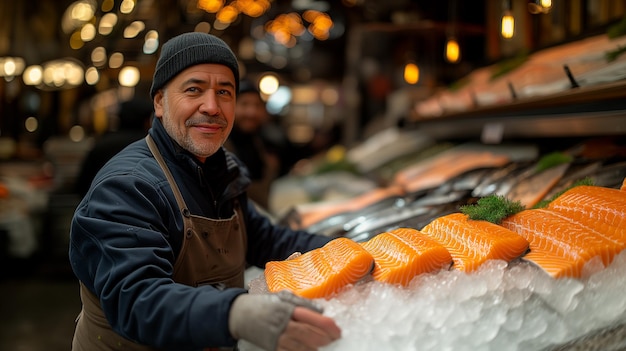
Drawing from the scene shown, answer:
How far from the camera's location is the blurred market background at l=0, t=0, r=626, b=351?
11.4 ft

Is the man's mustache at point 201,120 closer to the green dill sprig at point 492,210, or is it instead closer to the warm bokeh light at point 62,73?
the green dill sprig at point 492,210

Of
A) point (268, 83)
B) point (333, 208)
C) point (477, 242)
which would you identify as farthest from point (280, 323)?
point (268, 83)

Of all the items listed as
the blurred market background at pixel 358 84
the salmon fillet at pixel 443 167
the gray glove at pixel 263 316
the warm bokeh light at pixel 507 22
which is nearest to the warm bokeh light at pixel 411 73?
the blurred market background at pixel 358 84

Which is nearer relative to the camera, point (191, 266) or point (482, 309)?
point (482, 309)

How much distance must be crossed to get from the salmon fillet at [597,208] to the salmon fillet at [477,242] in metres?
0.28

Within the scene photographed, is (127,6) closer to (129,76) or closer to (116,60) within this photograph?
(129,76)

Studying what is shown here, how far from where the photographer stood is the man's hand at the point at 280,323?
4.67 feet

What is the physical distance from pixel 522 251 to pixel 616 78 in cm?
129

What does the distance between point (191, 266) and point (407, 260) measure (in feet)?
2.51

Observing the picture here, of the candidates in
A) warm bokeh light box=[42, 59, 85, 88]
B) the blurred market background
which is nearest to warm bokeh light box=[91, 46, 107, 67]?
the blurred market background

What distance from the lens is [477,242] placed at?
5.96 feet

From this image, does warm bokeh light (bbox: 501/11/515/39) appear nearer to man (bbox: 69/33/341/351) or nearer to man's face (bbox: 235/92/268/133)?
man (bbox: 69/33/341/351)

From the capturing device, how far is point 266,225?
8.76 feet

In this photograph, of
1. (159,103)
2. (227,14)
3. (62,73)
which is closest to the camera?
(159,103)
